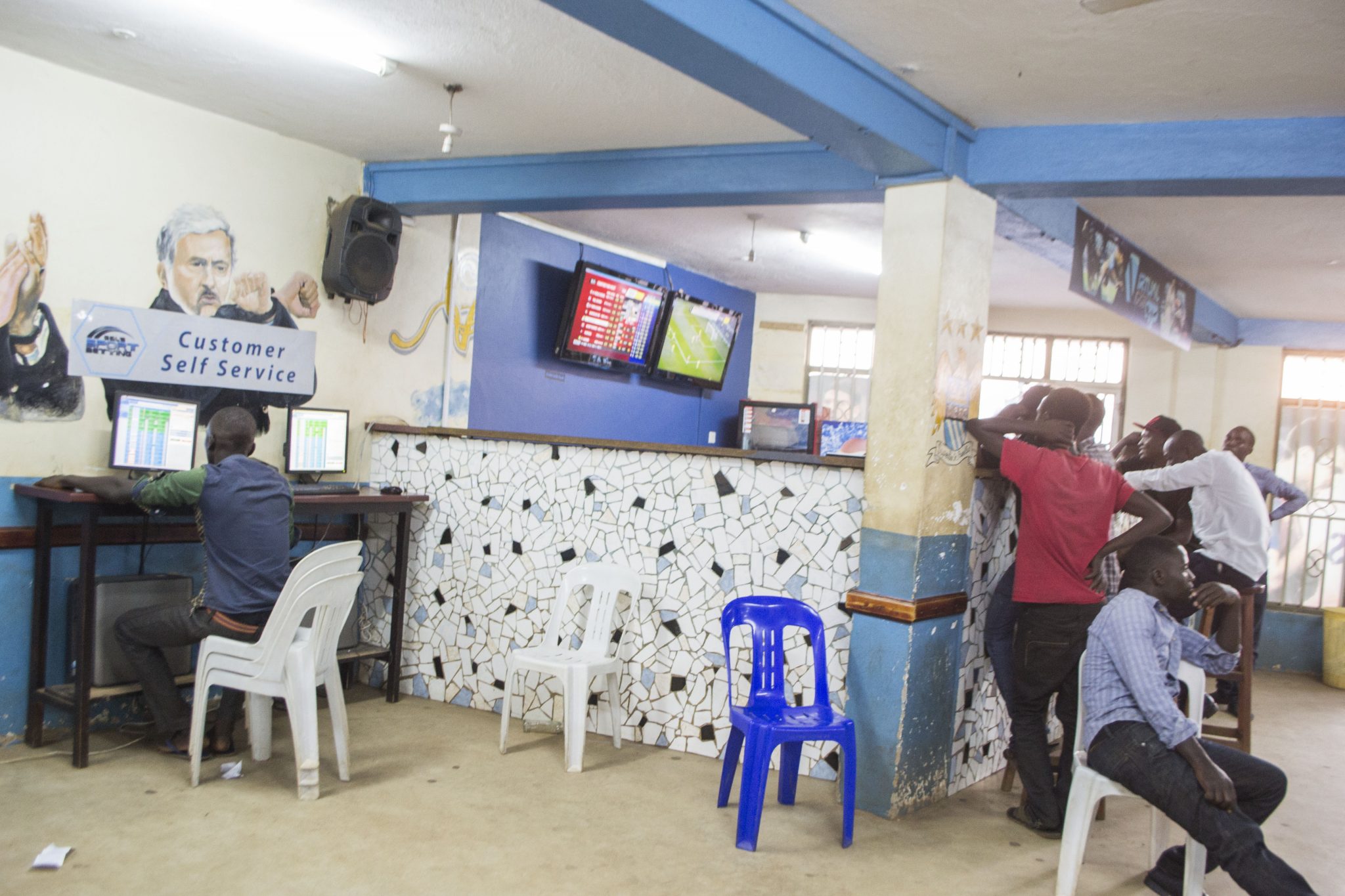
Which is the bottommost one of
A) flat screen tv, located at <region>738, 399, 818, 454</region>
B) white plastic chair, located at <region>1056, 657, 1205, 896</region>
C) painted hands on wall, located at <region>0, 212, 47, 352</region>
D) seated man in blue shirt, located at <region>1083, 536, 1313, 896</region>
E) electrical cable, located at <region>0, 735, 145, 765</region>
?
electrical cable, located at <region>0, 735, 145, 765</region>

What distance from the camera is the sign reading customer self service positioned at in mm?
4293

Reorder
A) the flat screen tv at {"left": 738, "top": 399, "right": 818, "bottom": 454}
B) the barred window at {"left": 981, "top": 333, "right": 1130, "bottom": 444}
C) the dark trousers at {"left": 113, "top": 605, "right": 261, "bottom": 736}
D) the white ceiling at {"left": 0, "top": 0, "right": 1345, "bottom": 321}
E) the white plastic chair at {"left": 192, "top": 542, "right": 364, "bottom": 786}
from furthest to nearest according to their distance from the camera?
the barred window at {"left": 981, "top": 333, "right": 1130, "bottom": 444}
the flat screen tv at {"left": 738, "top": 399, "right": 818, "bottom": 454}
the dark trousers at {"left": 113, "top": 605, "right": 261, "bottom": 736}
the white plastic chair at {"left": 192, "top": 542, "right": 364, "bottom": 786}
the white ceiling at {"left": 0, "top": 0, "right": 1345, "bottom": 321}

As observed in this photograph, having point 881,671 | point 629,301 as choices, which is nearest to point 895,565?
point 881,671

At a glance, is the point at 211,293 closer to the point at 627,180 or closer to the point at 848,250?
the point at 627,180

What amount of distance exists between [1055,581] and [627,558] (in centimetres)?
186

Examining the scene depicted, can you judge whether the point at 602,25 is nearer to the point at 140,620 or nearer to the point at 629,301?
the point at 140,620

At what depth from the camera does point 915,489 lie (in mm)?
4008

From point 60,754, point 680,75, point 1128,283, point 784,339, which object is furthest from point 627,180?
point 784,339

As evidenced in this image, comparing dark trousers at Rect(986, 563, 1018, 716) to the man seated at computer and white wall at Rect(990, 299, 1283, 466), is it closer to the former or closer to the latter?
the man seated at computer

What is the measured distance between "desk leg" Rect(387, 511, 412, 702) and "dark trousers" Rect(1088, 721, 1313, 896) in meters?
3.28

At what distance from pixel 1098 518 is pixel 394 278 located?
3779 millimetres

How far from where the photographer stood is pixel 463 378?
6254mm

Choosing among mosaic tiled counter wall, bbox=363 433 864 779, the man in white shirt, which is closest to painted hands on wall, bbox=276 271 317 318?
mosaic tiled counter wall, bbox=363 433 864 779

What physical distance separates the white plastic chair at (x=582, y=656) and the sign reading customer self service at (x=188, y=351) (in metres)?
1.74
